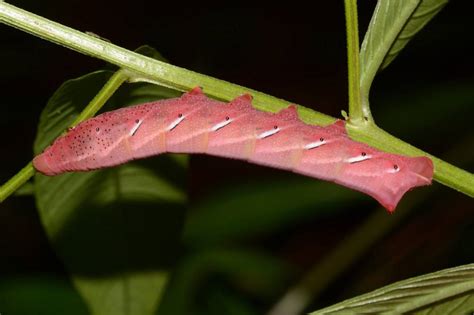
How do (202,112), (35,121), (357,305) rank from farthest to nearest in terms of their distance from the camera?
(35,121) < (202,112) < (357,305)

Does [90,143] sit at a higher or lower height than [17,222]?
higher

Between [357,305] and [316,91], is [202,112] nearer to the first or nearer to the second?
[357,305]

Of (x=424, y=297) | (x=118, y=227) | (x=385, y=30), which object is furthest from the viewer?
(x=118, y=227)

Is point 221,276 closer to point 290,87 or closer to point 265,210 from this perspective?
point 265,210

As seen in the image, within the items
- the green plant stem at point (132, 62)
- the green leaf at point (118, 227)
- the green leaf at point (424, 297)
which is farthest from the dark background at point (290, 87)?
the green plant stem at point (132, 62)

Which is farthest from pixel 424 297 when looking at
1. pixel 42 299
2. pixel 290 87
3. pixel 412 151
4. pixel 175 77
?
pixel 290 87

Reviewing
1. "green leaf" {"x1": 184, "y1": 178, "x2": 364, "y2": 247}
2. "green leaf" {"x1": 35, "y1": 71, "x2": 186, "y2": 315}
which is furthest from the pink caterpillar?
"green leaf" {"x1": 184, "y1": 178, "x2": 364, "y2": 247}

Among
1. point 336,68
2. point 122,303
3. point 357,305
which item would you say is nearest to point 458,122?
point 336,68
